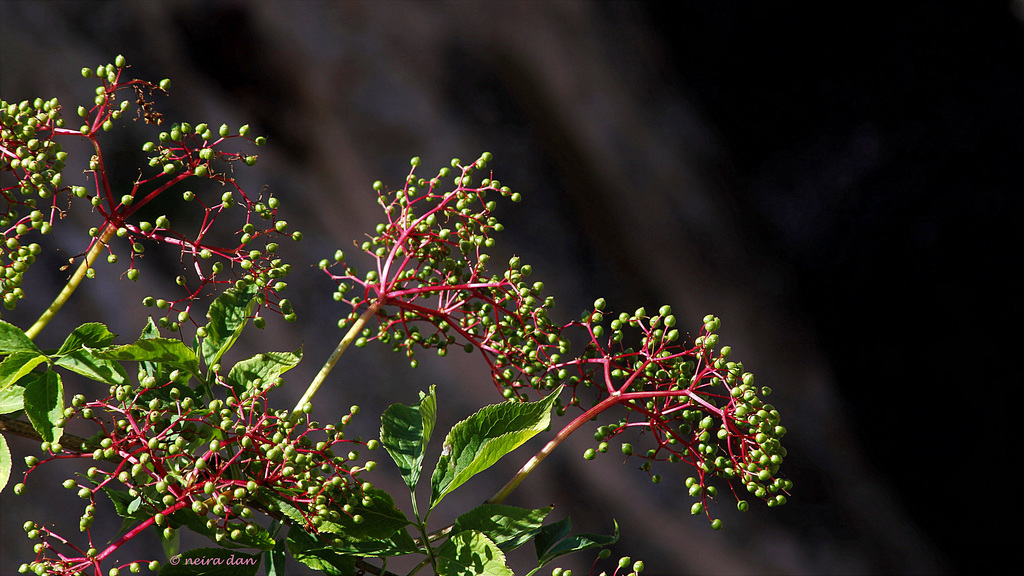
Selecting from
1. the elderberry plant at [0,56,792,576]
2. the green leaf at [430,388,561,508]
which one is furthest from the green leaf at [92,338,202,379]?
the green leaf at [430,388,561,508]

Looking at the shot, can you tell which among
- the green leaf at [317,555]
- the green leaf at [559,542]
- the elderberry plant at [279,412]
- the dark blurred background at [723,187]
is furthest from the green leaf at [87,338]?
the dark blurred background at [723,187]

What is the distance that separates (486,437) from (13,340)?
19 centimetres

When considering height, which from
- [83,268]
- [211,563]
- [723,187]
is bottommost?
[211,563]

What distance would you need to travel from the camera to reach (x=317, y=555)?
0.32 metres

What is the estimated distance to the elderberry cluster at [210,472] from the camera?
0.27 meters

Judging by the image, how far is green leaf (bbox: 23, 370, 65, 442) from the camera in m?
0.28

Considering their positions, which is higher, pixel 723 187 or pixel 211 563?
pixel 723 187

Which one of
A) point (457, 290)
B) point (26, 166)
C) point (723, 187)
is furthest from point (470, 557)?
point (723, 187)

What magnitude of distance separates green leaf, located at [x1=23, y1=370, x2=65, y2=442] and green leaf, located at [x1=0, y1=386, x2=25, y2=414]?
0.10ft

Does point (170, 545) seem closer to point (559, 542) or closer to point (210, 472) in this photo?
point (210, 472)

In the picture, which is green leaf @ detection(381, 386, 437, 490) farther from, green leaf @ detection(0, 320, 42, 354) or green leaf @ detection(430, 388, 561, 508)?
green leaf @ detection(0, 320, 42, 354)

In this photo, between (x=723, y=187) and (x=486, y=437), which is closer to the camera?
(x=486, y=437)

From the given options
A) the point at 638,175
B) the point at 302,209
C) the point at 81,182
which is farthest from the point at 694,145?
the point at 81,182

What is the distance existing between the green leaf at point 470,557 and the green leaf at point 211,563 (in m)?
0.08
